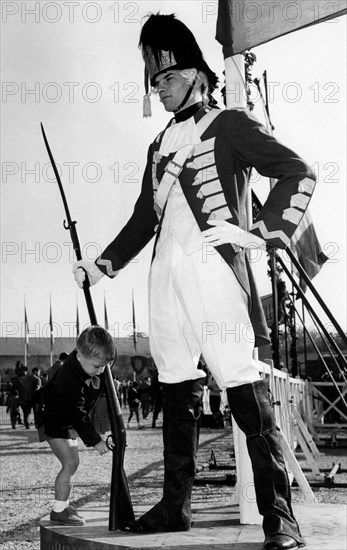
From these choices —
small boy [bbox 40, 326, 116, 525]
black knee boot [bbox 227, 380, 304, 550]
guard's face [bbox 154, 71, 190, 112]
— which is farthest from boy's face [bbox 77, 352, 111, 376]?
guard's face [bbox 154, 71, 190, 112]

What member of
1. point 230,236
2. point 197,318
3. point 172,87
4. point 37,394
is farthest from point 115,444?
point 37,394

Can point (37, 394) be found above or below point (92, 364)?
below

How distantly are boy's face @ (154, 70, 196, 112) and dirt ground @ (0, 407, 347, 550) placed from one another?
2.28 m

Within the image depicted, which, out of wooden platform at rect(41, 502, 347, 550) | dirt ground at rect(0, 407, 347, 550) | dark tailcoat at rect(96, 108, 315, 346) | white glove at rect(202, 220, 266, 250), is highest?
dark tailcoat at rect(96, 108, 315, 346)

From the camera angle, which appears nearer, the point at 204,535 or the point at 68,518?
the point at 204,535

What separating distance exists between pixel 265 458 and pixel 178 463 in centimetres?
47

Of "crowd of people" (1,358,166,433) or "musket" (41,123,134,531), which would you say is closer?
"musket" (41,123,134,531)

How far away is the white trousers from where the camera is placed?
327 cm

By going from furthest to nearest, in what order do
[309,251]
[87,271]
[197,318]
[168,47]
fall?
[309,251] < [87,271] < [168,47] < [197,318]

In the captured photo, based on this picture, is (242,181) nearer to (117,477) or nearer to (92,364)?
(92,364)

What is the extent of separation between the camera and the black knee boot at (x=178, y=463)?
11.5ft

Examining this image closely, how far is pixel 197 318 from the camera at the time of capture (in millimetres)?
3350

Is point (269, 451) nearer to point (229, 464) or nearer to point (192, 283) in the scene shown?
point (192, 283)

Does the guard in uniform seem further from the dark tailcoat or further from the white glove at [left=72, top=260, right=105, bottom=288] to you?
the white glove at [left=72, top=260, right=105, bottom=288]
